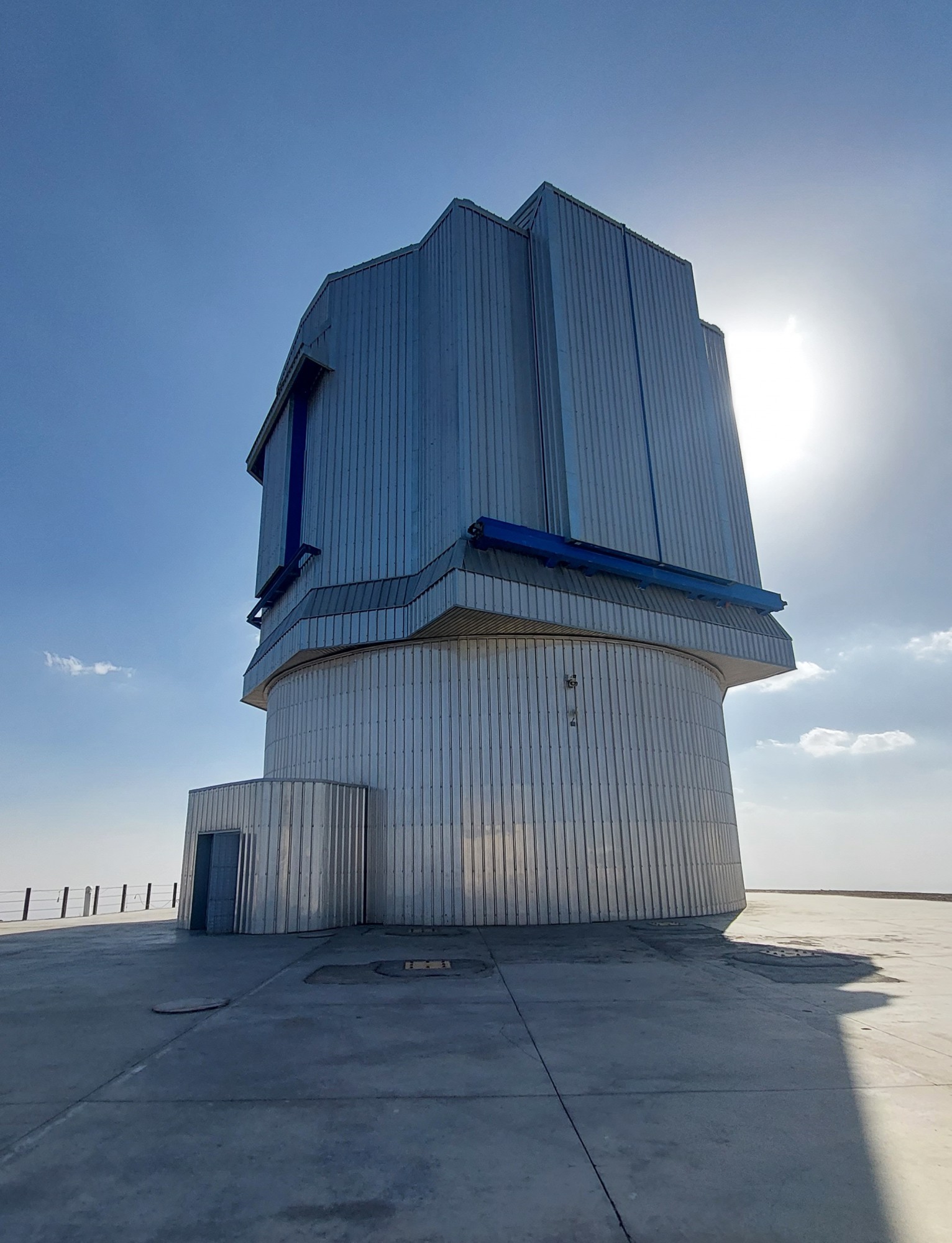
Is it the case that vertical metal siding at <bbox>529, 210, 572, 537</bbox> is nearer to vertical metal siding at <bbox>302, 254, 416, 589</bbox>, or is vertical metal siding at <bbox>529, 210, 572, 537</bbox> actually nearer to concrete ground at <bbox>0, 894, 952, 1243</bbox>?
vertical metal siding at <bbox>302, 254, 416, 589</bbox>

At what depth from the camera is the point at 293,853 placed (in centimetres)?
1748

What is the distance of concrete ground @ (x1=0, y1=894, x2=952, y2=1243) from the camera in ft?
11.6

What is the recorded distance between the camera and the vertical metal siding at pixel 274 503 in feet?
82.4

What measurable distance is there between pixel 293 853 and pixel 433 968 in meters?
7.32

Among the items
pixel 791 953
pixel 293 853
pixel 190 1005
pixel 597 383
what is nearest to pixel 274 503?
pixel 597 383

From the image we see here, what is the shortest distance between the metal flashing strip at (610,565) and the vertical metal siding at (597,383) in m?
0.44

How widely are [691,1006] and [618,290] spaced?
2291cm

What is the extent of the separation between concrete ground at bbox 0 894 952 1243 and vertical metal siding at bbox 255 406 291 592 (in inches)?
660

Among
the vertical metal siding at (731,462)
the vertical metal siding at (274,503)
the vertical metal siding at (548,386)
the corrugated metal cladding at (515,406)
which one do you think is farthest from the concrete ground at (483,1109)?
the vertical metal siding at (731,462)

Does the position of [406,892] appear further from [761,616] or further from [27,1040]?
[761,616]

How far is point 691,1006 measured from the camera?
8234 mm

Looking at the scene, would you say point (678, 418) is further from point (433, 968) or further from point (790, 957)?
point (433, 968)

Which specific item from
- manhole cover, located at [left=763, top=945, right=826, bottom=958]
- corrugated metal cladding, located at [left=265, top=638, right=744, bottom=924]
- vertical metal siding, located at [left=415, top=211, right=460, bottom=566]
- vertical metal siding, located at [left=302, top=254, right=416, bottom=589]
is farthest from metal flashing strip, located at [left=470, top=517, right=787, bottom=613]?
manhole cover, located at [left=763, top=945, right=826, bottom=958]

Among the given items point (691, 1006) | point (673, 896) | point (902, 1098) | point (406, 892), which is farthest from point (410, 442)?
point (902, 1098)
